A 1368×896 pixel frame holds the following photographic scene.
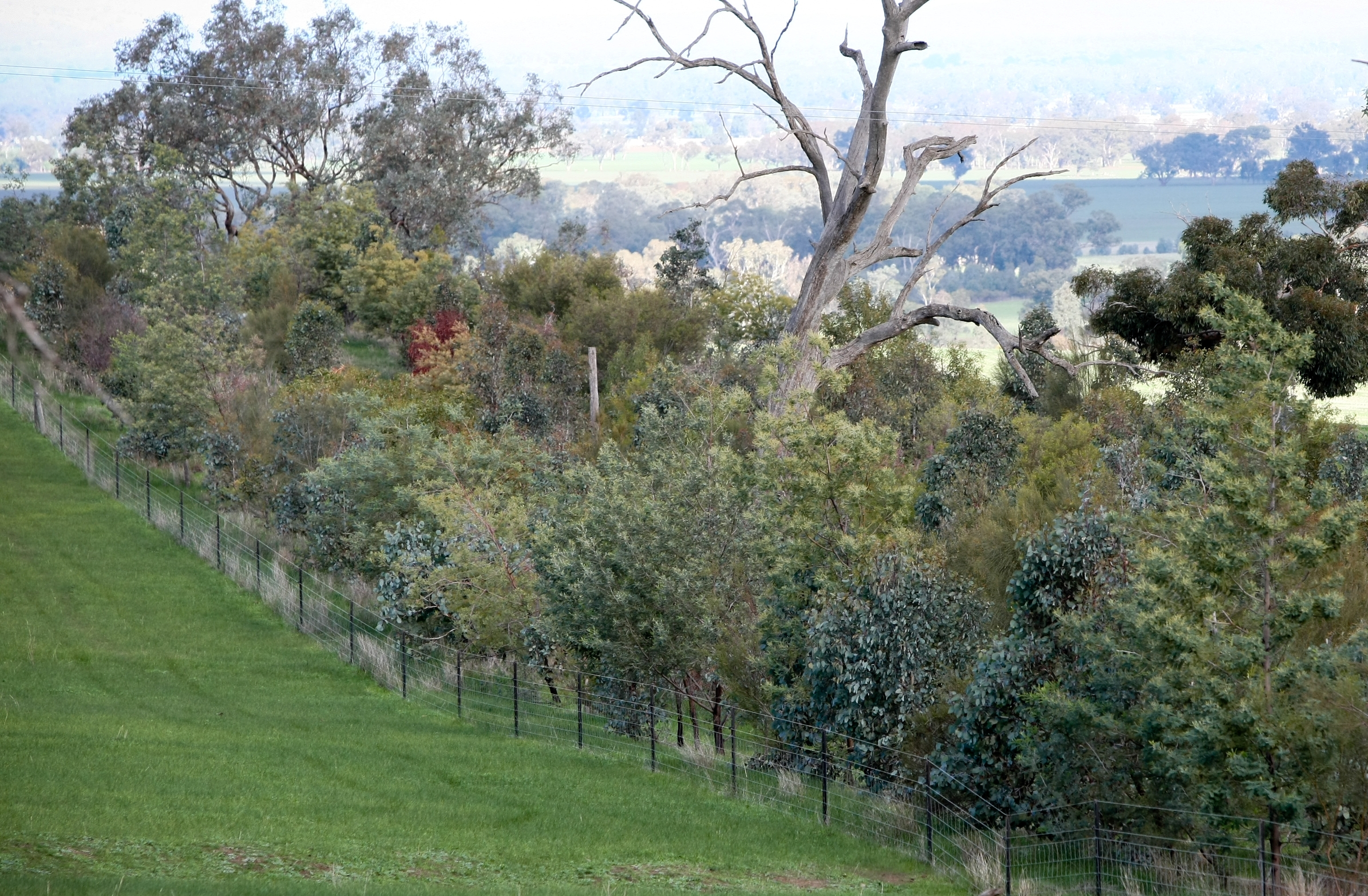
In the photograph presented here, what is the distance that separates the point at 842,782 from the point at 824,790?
1.26 m

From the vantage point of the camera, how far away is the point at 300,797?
13672 millimetres

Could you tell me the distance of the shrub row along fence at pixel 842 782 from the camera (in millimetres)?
12062

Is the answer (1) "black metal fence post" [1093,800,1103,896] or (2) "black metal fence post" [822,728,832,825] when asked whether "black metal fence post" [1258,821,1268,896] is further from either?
(2) "black metal fence post" [822,728,832,825]

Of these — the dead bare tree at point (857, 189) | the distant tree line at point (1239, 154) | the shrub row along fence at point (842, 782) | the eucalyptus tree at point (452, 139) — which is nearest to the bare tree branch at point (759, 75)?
the dead bare tree at point (857, 189)

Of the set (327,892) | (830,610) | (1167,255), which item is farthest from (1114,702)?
(1167,255)

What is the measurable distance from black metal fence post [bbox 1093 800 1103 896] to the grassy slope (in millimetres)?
1564

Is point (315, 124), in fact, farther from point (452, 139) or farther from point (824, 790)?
point (824, 790)

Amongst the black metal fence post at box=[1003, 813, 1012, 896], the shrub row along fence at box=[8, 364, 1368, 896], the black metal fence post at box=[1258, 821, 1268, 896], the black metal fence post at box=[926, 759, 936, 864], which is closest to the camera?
the black metal fence post at box=[1258, 821, 1268, 896]

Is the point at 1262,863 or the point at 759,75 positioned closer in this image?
the point at 1262,863

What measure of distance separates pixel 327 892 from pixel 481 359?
35.2m

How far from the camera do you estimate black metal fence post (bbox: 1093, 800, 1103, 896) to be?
11656mm

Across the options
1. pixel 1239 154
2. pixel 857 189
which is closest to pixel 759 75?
pixel 857 189

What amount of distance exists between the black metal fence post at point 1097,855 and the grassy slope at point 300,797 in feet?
5.13

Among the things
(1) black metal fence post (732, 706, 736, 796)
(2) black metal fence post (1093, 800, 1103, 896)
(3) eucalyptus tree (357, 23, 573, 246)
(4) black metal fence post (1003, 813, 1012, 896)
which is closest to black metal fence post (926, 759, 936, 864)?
(4) black metal fence post (1003, 813, 1012, 896)
